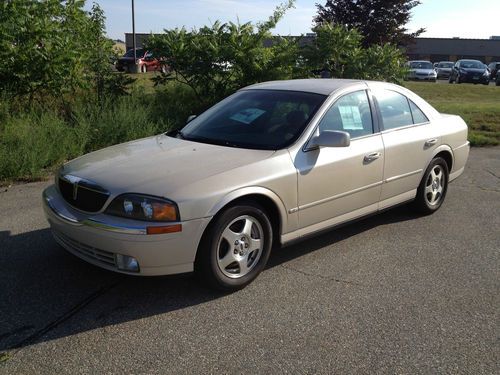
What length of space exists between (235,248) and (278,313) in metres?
0.57

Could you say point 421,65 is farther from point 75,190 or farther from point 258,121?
point 75,190

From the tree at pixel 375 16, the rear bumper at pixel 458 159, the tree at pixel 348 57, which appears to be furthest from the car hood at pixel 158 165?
the tree at pixel 375 16

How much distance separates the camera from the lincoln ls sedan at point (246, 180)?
137 inches

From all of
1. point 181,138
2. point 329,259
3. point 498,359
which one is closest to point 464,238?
point 329,259

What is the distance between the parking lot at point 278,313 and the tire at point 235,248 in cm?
14

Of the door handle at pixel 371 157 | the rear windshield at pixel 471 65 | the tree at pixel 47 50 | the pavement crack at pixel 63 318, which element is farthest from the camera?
the rear windshield at pixel 471 65

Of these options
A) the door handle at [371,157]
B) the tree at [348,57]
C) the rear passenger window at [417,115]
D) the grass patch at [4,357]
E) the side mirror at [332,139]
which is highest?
the tree at [348,57]

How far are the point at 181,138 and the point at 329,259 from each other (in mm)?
1724

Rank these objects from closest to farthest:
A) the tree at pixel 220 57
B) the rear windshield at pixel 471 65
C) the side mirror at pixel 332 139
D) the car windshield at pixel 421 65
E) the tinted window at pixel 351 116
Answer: the side mirror at pixel 332 139 < the tinted window at pixel 351 116 < the tree at pixel 220 57 < the rear windshield at pixel 471 65 < the car windshield at pixel 421 65

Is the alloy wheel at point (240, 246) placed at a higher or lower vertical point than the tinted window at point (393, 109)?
lower

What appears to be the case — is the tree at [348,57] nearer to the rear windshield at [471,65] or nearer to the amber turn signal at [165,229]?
the amber turn signal at [165,229]

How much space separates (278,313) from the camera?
11.6 feet

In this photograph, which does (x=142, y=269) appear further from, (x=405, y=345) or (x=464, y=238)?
(x=464, y=238)

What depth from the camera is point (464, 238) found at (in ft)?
16.9
